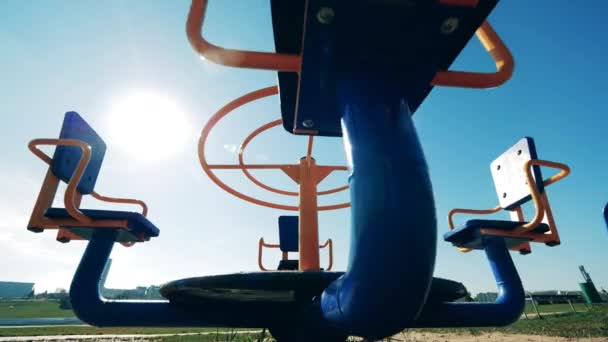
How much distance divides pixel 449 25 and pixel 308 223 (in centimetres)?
179

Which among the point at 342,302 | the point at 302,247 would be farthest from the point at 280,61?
the point at 302,247

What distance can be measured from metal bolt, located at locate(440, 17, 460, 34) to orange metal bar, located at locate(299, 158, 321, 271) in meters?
1.77

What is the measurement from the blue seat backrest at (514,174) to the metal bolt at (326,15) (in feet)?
4.98

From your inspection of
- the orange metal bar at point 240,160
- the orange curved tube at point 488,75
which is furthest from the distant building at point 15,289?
the orange curved tube at point 488,75

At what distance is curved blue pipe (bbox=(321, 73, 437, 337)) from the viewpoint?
0.70 m

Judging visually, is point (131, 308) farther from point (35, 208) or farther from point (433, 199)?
point (433, 199)

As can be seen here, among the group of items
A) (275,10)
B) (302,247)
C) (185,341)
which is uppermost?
(275,10)

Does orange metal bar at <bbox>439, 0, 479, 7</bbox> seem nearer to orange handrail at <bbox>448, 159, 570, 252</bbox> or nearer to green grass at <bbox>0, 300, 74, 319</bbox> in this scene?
orange handrail at <bbox>448, 159, 570, 252</bbox>

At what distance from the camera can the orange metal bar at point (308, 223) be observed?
2.29 meters

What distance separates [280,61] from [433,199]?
0.59m

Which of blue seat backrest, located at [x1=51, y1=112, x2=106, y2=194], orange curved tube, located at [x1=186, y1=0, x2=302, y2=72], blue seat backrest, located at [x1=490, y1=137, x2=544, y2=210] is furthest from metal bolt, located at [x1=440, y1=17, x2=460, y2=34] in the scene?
blue seat backrest, located at [x1=51, y1=112, x2=106, y2=194]

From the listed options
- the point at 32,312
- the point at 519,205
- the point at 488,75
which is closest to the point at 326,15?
the point at 488,75

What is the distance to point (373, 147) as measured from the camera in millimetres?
794

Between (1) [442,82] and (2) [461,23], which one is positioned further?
(1) [442,82]
